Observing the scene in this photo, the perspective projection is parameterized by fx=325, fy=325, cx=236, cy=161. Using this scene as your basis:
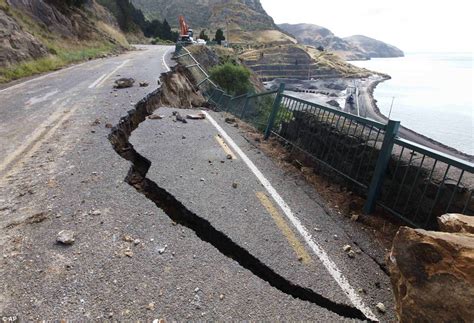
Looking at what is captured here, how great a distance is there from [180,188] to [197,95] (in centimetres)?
1294

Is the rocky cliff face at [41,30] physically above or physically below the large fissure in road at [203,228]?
above

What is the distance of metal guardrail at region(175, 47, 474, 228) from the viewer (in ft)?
12.0

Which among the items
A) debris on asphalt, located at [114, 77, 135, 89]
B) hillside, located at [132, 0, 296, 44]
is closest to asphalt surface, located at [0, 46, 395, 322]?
debris on asphalt, located at [114, 77, 135, 89]

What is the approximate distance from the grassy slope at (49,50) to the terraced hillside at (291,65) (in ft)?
292

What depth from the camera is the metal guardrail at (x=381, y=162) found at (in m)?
3.66

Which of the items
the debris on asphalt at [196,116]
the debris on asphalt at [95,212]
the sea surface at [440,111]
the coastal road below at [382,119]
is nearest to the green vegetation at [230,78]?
the coastal road below at [382,119]

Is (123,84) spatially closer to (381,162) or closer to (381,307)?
(381,162)

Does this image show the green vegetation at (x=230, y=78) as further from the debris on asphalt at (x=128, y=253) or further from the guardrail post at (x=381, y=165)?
the debris on asphalt at (x=128, y=253)

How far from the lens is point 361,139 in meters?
5.10

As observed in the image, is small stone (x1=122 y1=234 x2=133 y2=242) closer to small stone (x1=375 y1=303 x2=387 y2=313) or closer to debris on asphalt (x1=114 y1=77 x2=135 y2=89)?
small stone (x1=375 y1=303 x2=387 y2=313)

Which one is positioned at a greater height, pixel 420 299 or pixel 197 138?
pixel 420 299

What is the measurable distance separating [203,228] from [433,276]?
241 cm

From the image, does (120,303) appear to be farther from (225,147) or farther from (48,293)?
(225,147)

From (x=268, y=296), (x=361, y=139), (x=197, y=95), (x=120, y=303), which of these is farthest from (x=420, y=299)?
(x=197, y=95)
